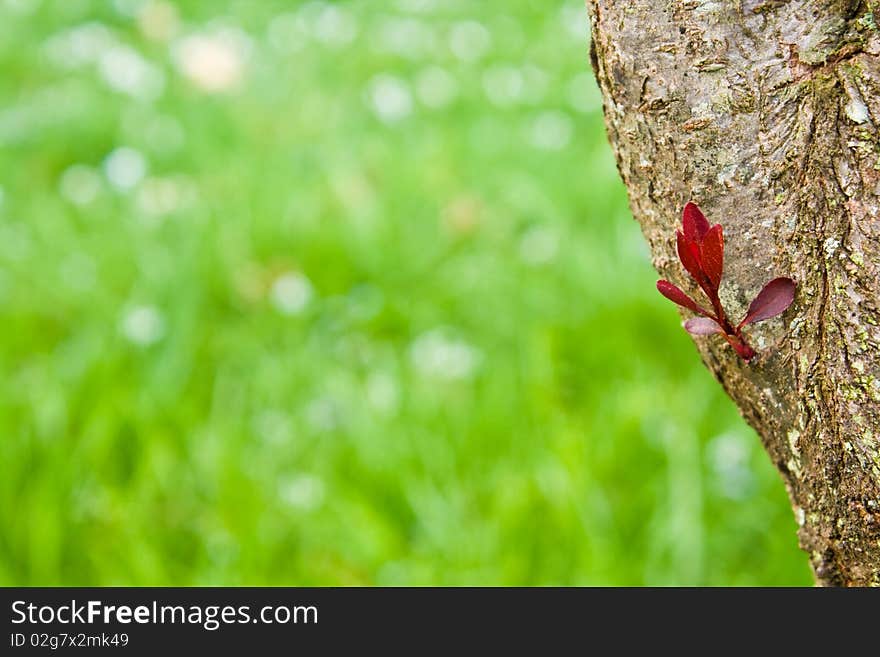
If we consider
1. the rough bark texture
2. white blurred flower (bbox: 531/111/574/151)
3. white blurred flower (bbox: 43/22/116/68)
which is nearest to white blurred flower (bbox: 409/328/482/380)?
white blurred flower (bbox: 531/111/574/151)

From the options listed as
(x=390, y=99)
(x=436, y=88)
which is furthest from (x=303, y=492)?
(x=436, y=88)

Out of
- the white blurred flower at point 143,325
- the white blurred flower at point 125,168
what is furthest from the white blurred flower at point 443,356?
the white blurred flower at point 125,168

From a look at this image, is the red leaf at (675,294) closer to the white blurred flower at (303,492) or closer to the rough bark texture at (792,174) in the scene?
the rough bark texture at (792,174)

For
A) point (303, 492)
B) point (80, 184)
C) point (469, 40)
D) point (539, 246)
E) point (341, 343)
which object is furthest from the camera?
point (469, 40)

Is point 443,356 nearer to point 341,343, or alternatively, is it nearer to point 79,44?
point 341,343

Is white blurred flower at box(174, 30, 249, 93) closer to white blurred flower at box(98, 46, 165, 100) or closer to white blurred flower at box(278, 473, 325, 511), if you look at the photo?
white blurred flower at box(98, 46, 165, 100)
